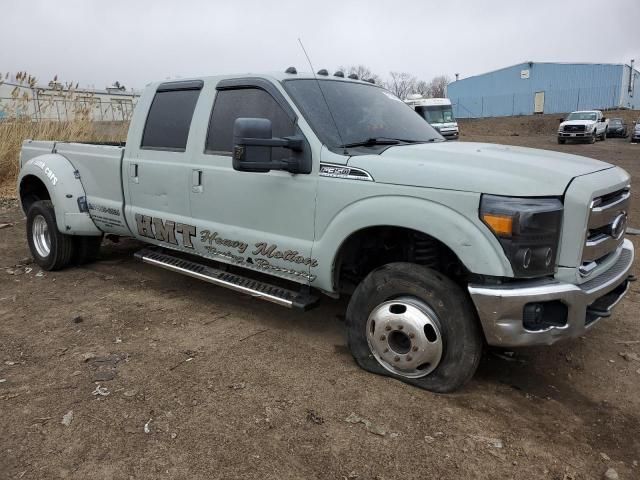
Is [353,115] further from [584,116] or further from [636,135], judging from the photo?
[584,116]

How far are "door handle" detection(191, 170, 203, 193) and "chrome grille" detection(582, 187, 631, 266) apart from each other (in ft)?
9.18

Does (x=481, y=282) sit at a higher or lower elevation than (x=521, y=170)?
lower

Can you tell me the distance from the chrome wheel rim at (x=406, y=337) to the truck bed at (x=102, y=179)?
291 cm

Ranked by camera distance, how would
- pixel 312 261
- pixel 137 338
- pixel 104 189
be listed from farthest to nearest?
1. pixel 104 189
2. pixel 137 338
3. pixel 312 261

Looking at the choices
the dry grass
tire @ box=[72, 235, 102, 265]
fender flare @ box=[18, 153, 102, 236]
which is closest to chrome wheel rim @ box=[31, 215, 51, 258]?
tire @ box=[72, 235, 102, 265]

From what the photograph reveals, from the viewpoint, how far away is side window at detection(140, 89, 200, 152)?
4.47 m

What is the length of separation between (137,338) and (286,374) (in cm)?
133

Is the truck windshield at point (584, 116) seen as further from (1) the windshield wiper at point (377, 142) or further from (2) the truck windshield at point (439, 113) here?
(1) the windshield wiper at point (377, 142)

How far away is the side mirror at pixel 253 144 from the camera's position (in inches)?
127

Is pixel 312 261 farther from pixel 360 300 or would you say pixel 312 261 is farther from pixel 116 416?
pixel 116 416

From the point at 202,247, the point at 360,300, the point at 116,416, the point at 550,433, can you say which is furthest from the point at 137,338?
the point at 550,433

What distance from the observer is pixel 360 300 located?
3424 mm

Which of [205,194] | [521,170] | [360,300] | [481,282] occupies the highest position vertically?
[521,170]

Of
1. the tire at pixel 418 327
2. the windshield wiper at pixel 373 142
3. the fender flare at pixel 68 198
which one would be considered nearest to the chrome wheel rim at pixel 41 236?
the fender flare at pixel 68 198
